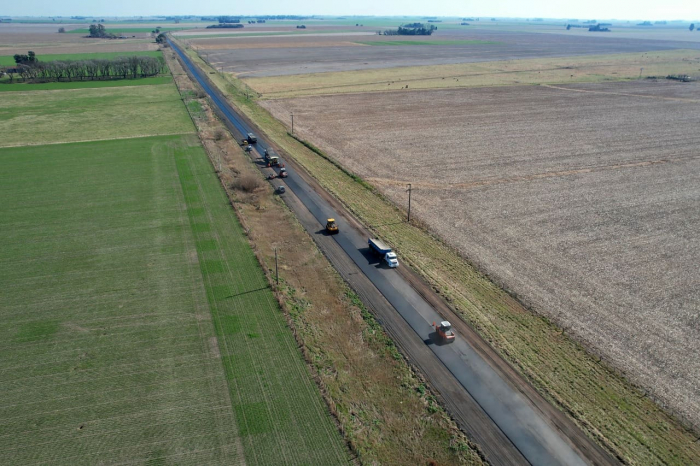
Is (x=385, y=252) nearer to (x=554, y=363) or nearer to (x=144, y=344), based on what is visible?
(x=554, y=363)

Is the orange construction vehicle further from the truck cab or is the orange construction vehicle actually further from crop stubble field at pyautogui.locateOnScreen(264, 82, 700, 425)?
the truck cab

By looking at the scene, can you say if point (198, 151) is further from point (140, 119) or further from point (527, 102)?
point (527, 102)

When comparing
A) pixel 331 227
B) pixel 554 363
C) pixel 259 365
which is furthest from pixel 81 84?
pixel 554 363

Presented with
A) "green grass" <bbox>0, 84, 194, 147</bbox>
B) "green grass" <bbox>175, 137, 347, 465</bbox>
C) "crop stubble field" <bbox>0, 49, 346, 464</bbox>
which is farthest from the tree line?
"green grass" <bbox>175, 137, 347, 465</bbox>

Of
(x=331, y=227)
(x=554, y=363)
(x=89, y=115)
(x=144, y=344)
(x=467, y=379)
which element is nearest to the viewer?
(x=467, y=379)

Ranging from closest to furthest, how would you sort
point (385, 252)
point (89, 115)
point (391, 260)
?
1. point (391, 260)
2. point (385, 252)
3. point (89, 115)

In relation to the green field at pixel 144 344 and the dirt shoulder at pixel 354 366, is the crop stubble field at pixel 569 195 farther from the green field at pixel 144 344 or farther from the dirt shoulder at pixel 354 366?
the green field at pixel 144 344
